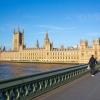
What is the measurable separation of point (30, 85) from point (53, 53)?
543 feet

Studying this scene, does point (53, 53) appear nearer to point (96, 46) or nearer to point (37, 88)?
point (96, 46)

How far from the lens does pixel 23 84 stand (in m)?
9.37

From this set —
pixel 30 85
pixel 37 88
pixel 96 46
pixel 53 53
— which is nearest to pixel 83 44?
pixel 96 46

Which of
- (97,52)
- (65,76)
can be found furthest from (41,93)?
(97,52)

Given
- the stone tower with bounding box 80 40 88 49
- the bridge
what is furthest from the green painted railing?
the stone tower with bounding box 80 40 88 49

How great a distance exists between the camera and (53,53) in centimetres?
17575

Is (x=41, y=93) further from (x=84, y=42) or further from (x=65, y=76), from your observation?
(x=84, y=42)

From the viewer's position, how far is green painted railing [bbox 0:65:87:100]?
812cm

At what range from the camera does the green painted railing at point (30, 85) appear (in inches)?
320

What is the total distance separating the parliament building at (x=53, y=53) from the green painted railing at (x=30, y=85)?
→ 134534mm

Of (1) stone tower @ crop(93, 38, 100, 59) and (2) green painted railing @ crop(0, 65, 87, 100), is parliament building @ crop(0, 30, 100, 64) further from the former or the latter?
(2) green painted railing @ crop(0, 65, 87, 100)

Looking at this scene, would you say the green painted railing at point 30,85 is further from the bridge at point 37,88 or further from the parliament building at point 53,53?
the parliament building at point 53,53

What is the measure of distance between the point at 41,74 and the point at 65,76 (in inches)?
184

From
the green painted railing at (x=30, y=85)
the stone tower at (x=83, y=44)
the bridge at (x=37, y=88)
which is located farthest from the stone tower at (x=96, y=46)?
the bridge at (x=37, y=88)
